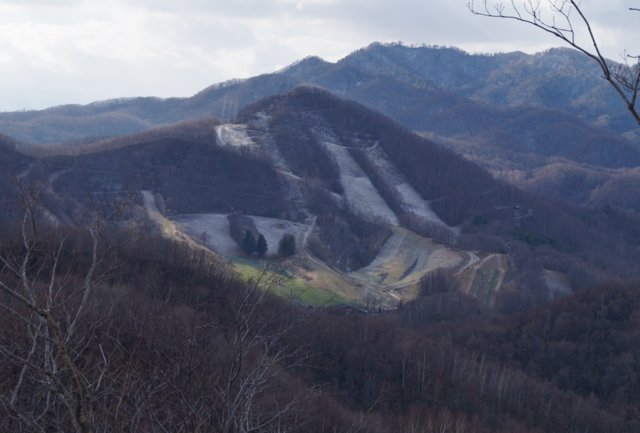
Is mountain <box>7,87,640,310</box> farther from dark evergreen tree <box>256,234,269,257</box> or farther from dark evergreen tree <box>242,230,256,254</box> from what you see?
dark evergreen tree <box>256,234,269,257</box>

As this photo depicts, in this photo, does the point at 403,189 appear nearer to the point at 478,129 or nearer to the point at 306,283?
the point at 306,283

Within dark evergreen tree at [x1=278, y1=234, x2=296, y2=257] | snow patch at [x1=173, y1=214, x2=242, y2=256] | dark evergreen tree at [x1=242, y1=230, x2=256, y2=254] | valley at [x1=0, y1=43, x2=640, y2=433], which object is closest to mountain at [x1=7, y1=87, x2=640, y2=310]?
snow patch at [x1=173, y1=214, x2=242, y2=256]

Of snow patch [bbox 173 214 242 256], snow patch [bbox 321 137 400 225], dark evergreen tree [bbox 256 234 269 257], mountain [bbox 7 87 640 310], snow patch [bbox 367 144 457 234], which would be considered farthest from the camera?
snow patch [bbox 367 144 457 234]

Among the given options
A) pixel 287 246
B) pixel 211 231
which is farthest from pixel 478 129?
pixel 287 246

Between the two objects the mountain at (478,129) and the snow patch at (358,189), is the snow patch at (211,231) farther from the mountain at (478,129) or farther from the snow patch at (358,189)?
the mountain at (478,129)

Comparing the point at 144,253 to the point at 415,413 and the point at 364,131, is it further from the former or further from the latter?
→ the point at 364,131

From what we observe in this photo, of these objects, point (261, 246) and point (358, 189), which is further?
point (358, 189)
